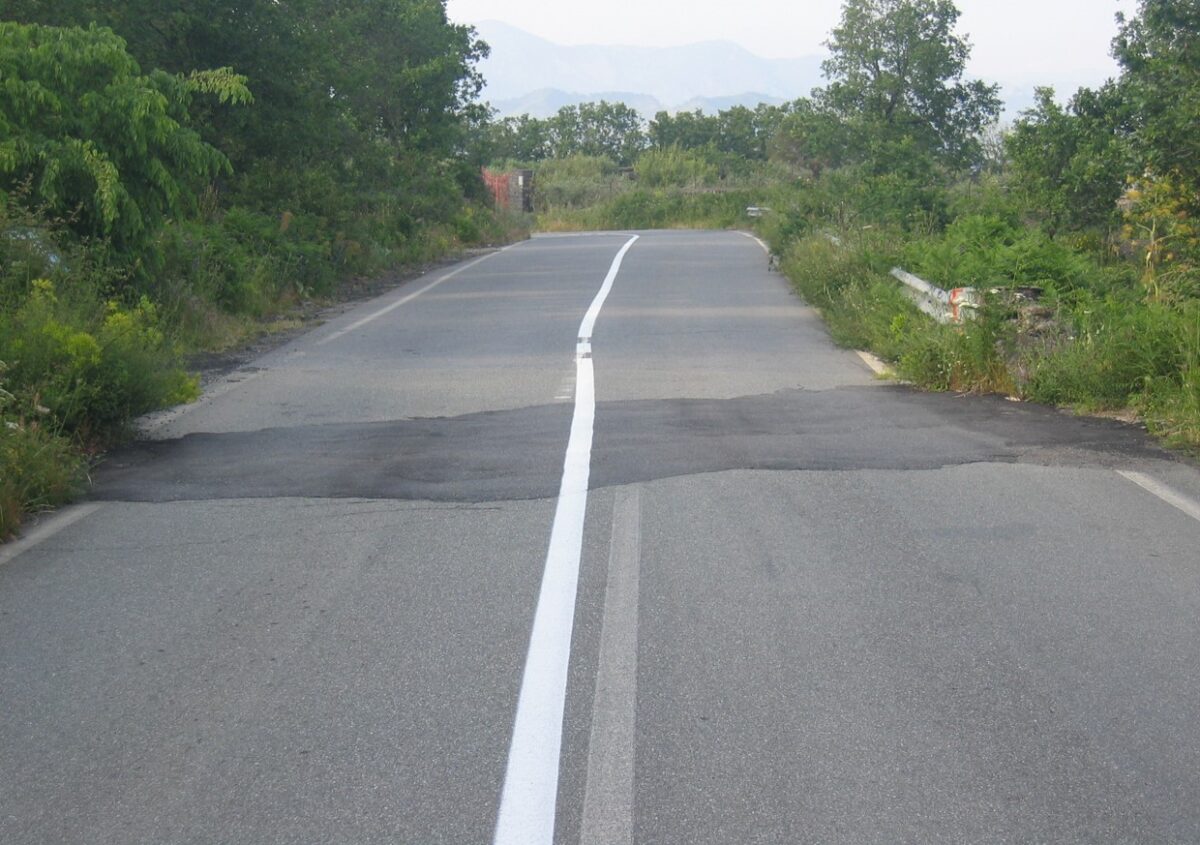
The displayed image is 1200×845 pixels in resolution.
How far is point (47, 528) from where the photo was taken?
749cm

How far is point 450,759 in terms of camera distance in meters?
4.45

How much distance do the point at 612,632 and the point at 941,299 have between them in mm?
8281

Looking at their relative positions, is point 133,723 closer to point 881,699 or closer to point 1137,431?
point 881,699

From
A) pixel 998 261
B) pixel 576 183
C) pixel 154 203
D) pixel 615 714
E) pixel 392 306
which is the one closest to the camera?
pixel 615 714

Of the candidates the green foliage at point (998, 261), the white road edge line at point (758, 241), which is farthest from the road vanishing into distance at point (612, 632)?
the white road edge line at point (758, 241)

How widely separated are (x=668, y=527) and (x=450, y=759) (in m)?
2.96

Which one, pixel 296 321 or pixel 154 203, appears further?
pixel 296 321

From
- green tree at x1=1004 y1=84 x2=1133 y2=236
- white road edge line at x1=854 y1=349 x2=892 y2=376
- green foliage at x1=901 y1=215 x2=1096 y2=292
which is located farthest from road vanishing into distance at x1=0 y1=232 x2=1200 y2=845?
green tree at x1=1004 y1=84 x2=1133 y2=236

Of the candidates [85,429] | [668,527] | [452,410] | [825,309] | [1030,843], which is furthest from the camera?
[825,309]

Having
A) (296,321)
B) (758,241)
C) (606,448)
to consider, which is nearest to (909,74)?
(758,241)

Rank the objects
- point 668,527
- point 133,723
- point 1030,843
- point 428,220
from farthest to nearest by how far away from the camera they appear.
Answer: point 428,220, point 668,527, point 133,723, point 1030,843

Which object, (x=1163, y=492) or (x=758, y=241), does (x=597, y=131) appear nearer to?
(x=758, y=241)

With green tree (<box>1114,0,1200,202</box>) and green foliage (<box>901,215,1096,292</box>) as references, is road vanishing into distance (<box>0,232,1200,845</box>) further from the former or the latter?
green tree (<box>1114,0,1200,202</box>)

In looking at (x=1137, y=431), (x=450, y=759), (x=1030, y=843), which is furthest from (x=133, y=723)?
(x=1137, y=431)
